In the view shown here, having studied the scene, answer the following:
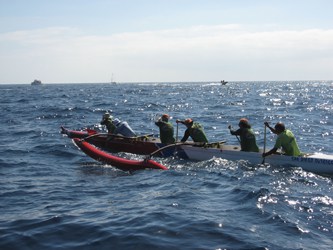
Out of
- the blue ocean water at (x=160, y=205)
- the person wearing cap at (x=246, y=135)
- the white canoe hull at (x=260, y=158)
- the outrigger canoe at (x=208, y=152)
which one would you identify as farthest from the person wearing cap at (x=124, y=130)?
the person wearing cap at (x=246, y=135)

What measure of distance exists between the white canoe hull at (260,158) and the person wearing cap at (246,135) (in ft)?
1.08

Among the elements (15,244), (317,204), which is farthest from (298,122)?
(15,244)

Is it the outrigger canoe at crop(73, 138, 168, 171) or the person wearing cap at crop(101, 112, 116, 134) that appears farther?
the person wearing cap at crop(101, 112, 116, 134)

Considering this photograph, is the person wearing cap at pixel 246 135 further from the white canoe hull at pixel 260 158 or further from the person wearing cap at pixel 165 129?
the person wearing cap at pixel 165 129

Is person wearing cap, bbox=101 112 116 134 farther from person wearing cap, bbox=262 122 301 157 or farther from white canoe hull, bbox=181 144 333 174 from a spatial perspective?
person wearing cap, bbox=262 122 301 157

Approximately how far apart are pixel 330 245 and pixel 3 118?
26675 millimetres

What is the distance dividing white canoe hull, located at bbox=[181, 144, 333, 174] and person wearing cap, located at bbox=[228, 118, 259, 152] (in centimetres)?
33

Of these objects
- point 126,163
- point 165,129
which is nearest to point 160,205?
point 126,163

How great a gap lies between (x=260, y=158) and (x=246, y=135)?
0.97 m

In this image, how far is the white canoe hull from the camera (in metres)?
13.4

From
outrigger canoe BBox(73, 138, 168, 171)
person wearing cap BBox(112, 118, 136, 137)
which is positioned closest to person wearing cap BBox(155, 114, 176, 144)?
person wearing cap BBox(112, 118, 136, 137)

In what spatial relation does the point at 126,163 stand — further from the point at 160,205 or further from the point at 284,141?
the point at 284,141

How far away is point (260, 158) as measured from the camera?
1424 centimetres

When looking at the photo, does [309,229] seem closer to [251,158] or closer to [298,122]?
[251,158]
